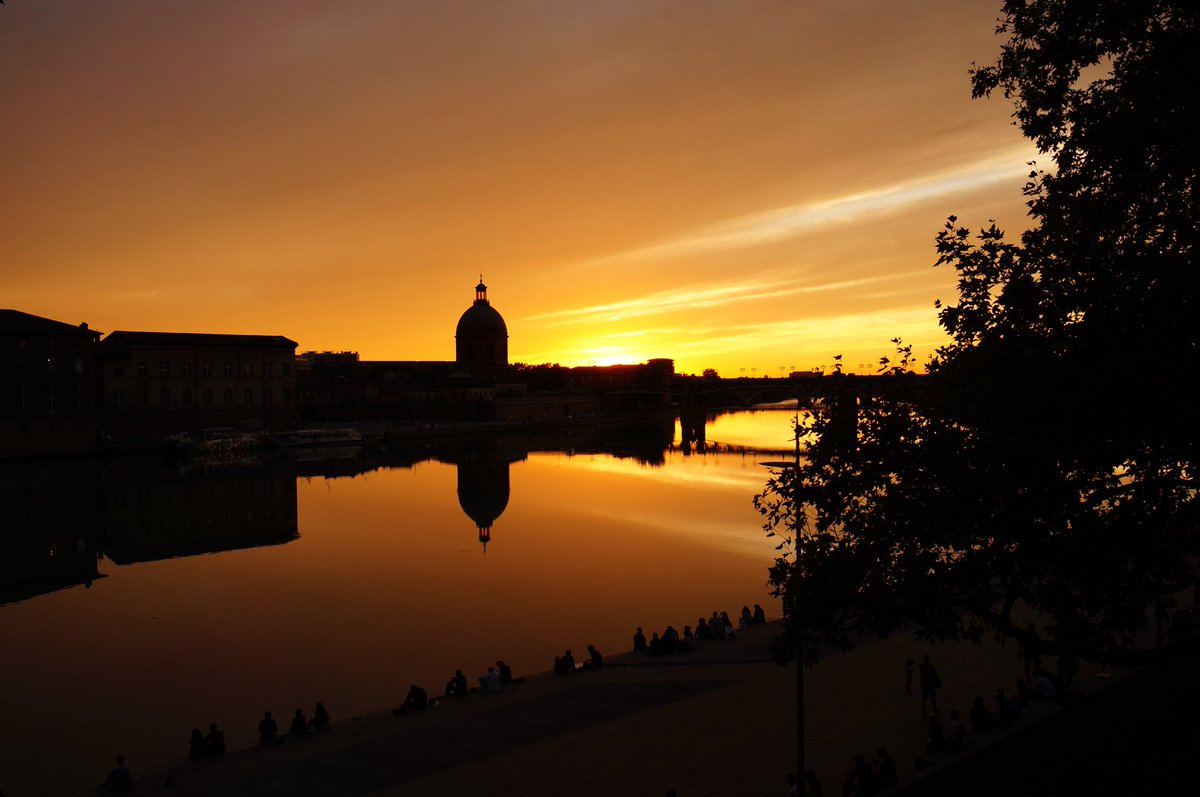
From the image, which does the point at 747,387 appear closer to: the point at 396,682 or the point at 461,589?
the point at 461,589

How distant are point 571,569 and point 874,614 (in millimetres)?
25035

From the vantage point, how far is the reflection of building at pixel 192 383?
89.2 m

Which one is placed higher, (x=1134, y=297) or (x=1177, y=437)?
(x=1134, y=297)

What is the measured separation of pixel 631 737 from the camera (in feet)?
54.7

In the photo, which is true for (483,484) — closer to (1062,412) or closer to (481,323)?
(1062,412)

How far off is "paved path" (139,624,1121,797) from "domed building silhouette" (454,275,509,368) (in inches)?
6658

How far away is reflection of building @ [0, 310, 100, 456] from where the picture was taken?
7106cm

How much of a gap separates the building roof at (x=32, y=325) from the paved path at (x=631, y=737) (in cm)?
6817

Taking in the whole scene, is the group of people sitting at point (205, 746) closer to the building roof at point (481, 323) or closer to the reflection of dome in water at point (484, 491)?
the reflection of dome in water at point (484, 491)

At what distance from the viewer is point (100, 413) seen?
87938mm

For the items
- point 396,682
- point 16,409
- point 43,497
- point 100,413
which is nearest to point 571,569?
point 396,682

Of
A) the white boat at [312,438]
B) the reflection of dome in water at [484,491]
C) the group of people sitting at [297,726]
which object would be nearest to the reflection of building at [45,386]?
the white boat at [312,438]

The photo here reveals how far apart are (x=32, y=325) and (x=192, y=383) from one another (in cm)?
2158

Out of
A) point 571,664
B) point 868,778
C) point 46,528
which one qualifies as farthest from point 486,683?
point 46,528
